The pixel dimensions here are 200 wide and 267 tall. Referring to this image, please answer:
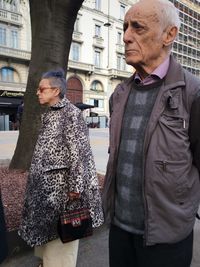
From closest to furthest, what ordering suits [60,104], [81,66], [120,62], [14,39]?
[60,104] → [14,39] → [81,66] → [120,62]

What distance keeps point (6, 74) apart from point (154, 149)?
122ft

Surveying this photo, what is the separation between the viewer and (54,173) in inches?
114

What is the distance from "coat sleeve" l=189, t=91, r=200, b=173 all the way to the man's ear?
32 cm

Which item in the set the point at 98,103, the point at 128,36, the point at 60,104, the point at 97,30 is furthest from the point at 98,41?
the point at 128,36

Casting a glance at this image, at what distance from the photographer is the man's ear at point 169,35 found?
70.3 inches

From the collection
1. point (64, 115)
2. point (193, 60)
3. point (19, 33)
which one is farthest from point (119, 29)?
point (64, 115)

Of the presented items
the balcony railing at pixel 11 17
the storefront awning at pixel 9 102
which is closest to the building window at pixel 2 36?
the balcony railing at pixel 11 17

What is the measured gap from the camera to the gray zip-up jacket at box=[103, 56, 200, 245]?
5.50ft

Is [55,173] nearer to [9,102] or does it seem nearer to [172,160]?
[172,160]

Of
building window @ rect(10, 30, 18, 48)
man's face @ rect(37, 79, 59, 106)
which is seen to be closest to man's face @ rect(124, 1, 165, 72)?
man's face @ rect(37, 79, 59, 106)

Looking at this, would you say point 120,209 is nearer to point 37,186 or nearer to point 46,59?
point 37,186

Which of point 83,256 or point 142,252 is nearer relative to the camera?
point 142,252

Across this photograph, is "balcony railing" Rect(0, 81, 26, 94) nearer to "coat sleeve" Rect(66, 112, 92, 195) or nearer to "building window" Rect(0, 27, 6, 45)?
"building window" Rect(0, 27, 6, 45)

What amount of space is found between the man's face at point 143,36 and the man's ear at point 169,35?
0.02m
